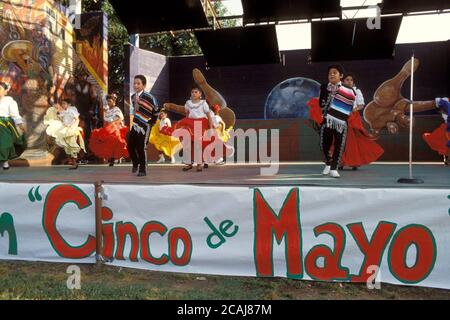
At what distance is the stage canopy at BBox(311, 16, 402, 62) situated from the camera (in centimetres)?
1273

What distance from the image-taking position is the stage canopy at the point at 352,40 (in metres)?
12.7

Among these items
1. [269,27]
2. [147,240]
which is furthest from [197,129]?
[269,27]

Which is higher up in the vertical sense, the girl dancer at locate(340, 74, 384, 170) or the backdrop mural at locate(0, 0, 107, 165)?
the backdrop mural at locate(0, 0, 107, 165)

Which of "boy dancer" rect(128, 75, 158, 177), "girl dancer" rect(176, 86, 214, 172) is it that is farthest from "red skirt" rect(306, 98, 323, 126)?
"boy dancer" rect(128, 75, 158, 177)

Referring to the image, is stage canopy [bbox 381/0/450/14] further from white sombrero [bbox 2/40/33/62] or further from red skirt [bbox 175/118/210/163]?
white sombrero [bbox 2/40/33/62]

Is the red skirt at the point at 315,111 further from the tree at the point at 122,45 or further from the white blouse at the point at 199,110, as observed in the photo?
the tree at the point at 122,45

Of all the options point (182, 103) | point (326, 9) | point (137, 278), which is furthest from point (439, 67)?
point (137, 278)

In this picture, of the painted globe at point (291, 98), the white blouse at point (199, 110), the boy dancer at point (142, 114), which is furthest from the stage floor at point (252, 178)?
the painted globe at point (291, 98)

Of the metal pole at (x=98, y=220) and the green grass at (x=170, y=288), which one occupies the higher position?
the metal pole at (x=98, y=220)

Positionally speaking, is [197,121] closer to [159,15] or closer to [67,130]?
[67,130]

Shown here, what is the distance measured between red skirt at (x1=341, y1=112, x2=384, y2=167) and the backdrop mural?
23.0 feet

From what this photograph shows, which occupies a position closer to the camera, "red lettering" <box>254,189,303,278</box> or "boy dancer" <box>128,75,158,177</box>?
"red lettering" <box>254,189,303,278</box>

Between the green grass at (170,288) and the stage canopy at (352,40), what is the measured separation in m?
11.1
